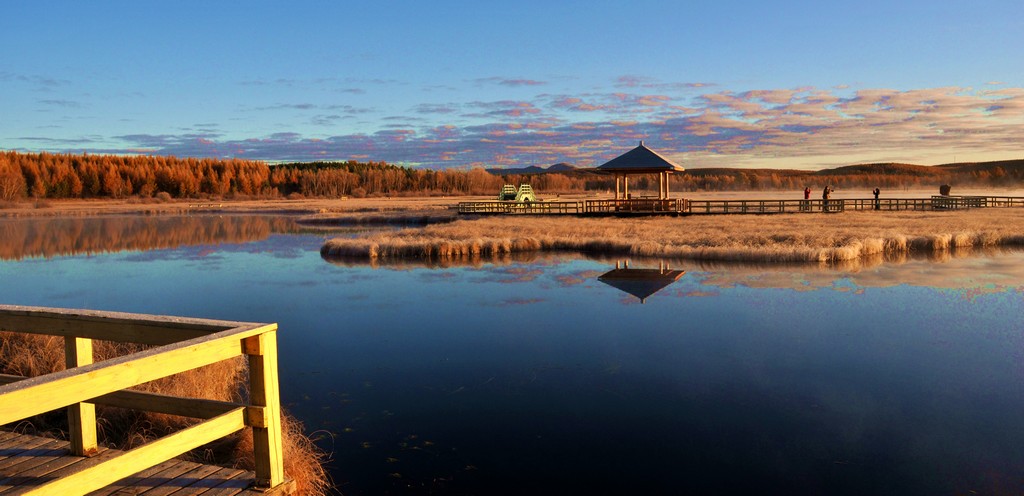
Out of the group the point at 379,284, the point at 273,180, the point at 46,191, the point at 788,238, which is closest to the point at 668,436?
the point at 379,284

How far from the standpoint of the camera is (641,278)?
20859mm

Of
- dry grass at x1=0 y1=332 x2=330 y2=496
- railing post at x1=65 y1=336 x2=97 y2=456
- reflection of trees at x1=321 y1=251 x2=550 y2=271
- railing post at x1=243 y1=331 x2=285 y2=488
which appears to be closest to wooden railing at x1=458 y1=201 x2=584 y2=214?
reflection of trees at x1=321 y1=251 x2=550 y2=271

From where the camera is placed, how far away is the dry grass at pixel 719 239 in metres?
25.8

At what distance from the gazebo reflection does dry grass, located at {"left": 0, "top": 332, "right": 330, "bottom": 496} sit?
1018 centimetres

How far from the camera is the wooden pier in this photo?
4451 cm

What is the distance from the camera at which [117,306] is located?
1781cm

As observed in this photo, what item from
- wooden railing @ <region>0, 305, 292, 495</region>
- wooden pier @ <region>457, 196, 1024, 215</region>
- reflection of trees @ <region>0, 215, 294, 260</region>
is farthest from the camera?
wooden pier @ <region>457, 196, 1024, 215</region>

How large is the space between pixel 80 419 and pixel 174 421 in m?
2.70

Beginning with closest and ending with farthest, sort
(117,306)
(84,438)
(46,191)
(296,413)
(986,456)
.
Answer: (84,438)
(986,456)
(296,413)
(117,306)
(46,191)

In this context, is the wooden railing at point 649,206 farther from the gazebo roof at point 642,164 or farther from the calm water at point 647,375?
the calm water at point 647,375

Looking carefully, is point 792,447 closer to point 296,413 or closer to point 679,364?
point 679,364

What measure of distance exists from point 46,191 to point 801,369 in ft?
361

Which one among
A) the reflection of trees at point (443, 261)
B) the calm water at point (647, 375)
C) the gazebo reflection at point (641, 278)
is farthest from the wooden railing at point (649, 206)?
the calm water at point (647, 375)

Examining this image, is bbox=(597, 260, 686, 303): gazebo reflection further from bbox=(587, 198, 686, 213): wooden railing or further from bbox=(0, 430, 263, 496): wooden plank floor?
bbox=(587, 198, 686, 213): wooden railing
